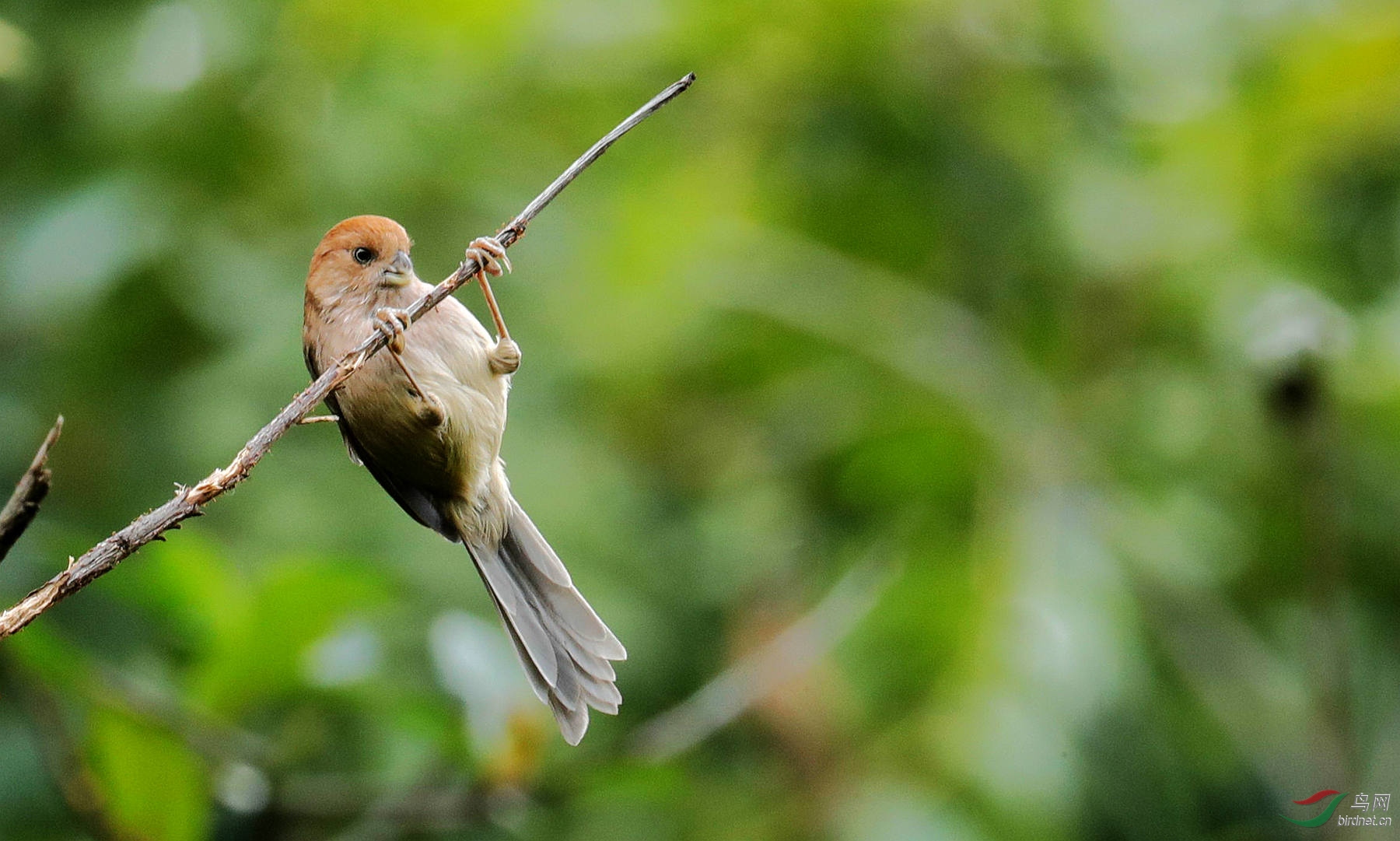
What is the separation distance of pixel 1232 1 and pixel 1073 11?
0.61 meters

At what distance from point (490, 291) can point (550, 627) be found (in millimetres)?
518

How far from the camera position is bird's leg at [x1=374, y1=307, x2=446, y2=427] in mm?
1343

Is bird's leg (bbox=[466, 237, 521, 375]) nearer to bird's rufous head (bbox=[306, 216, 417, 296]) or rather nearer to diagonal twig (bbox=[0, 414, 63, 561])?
bird's rufous head (bbox=[306, 216, 417, 296])

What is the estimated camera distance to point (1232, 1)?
4406mm

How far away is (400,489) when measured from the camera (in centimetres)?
179

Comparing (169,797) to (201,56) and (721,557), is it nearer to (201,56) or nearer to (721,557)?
(201,56)

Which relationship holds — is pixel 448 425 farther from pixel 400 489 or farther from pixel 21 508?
pixel 21 508

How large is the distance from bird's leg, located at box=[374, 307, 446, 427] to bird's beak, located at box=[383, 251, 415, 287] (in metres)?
0.05

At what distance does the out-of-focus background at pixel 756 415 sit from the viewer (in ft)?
7.93

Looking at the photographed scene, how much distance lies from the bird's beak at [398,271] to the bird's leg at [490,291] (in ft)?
0.30


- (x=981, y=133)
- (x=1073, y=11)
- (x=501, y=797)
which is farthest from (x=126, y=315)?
(x=1073, y=11)

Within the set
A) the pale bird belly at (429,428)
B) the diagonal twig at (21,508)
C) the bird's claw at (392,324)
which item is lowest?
the pale bird belly at (429,428)

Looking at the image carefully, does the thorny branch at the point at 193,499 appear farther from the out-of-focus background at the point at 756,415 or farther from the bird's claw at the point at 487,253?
the out-of-focus background at the point at 756,415

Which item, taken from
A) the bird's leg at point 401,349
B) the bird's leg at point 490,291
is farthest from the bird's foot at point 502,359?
the bird's leg at point 401,349
